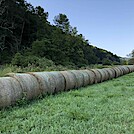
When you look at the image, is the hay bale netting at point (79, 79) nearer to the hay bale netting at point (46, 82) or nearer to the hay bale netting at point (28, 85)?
the hay bale netting at point (46, 82)

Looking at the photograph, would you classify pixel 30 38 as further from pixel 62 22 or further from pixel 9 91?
pixel 9 91

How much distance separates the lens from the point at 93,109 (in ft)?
11.5

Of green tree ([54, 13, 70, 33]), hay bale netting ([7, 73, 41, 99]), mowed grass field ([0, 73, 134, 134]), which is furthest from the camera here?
green tree ([54, 13, 70, 33])

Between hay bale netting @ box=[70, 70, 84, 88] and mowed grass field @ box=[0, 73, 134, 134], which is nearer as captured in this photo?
mowed grass field @ box=[0, 73, 134, 134]

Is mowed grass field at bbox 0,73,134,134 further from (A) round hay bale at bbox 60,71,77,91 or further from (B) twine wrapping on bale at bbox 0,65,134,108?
(A) round hay bale at bbox 60,71,77,91

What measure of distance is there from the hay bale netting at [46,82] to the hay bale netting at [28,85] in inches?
4.9

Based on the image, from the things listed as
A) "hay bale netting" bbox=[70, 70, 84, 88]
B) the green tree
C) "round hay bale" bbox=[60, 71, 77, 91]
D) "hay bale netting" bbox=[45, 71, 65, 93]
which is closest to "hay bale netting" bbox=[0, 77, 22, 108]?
"hay bale netting" bbox=[45, 71, 65, 93]

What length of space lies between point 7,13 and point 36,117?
82.1 ft

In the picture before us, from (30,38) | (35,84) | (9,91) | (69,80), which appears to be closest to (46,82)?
(35,84)

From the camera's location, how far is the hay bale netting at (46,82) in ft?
14.8

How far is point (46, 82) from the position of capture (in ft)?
15.4

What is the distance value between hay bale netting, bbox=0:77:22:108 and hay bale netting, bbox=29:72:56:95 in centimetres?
77

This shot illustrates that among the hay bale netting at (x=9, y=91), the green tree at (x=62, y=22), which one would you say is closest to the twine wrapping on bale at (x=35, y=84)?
the hay bale netting at (x=9, y=91)

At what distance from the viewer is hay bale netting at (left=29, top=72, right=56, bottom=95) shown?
4.50m
